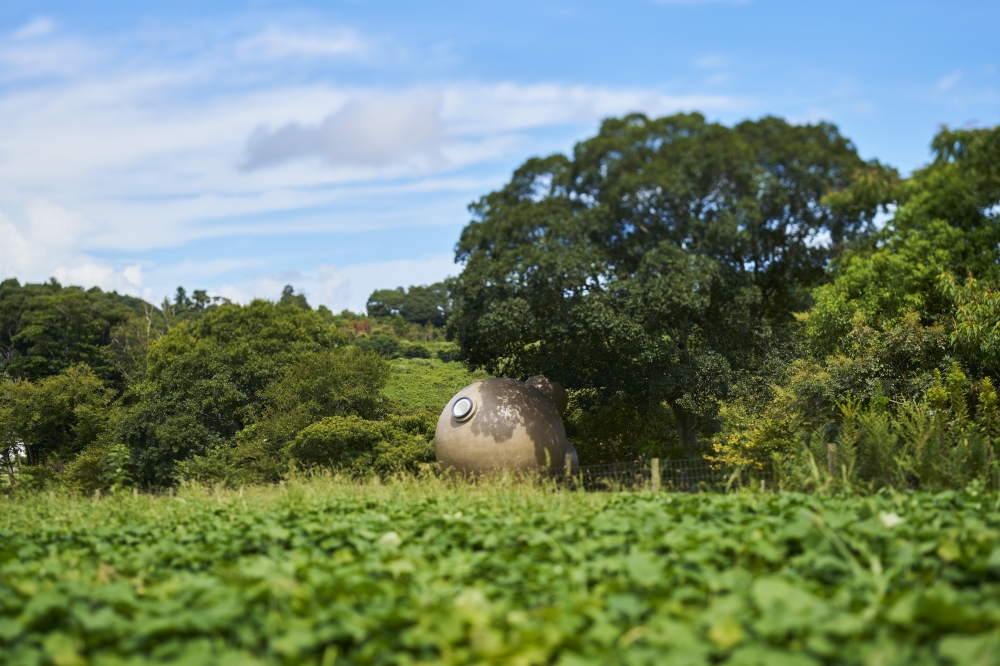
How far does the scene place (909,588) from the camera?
13.7ft

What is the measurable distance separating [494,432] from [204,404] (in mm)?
14042

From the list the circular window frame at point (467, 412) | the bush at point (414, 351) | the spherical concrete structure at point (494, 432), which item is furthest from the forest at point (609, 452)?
the bush at point (414, 351)

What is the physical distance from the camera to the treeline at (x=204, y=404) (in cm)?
2288

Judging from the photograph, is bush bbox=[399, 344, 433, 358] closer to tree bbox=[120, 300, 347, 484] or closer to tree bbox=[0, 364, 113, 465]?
tree bbox=[0, 364, 113, 465]

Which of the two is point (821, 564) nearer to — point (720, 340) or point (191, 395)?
point (720, 340)

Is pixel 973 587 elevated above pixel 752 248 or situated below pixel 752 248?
below

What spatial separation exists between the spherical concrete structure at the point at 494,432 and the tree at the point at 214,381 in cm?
1172

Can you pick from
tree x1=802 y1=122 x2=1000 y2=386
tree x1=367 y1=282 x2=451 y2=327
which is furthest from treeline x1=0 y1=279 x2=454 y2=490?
tree x1=367 y1=282 x2=451 y2=327

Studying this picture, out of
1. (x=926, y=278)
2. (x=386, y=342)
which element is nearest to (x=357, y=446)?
(x=926, y=278)

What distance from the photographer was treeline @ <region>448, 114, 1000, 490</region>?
17.3 meters

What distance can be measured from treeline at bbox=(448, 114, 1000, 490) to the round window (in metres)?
2.35

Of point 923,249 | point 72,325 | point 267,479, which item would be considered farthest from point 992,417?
point 72,325

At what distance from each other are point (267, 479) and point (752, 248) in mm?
14434

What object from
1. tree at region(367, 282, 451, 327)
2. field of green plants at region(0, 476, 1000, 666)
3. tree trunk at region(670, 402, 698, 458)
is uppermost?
tree at region(367, 282, 451, 327)
